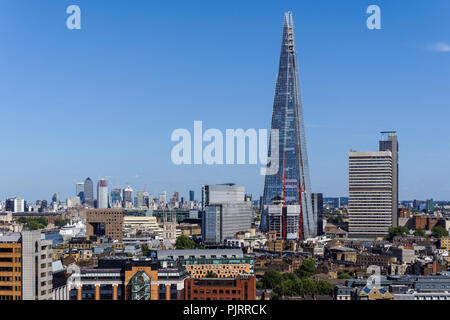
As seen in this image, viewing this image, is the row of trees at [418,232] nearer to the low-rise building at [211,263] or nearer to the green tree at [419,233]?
the green tree at [419,233]

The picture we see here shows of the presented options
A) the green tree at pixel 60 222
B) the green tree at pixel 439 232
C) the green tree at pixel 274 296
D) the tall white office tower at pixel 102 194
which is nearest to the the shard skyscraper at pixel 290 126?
the green tree at pixel 439 232

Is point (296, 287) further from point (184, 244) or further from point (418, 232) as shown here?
point (418, 232)

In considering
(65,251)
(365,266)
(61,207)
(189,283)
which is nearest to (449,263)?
(365,266)

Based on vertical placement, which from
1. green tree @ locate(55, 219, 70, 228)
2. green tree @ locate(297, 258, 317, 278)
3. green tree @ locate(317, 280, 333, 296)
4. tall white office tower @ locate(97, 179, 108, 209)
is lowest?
green tree @ locate(55, 219, 70, 228)

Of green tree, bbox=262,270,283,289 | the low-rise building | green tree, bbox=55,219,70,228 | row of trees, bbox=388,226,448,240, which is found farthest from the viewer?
green tree, bbox=55,219,70,228

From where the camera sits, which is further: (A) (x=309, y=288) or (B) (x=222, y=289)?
(A) (x=309, y=288)

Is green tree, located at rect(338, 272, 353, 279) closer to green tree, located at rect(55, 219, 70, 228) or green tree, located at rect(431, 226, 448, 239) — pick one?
green tree, located at rect(431, 226, 448, 239)

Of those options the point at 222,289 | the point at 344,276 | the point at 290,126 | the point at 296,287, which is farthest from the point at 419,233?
the point at 222,289

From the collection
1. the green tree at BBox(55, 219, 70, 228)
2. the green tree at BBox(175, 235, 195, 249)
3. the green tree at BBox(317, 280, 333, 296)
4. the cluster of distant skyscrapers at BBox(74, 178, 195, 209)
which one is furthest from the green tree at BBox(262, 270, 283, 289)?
the cluster of distant skyscrapers at BBox(74, 178, 195, 209)
